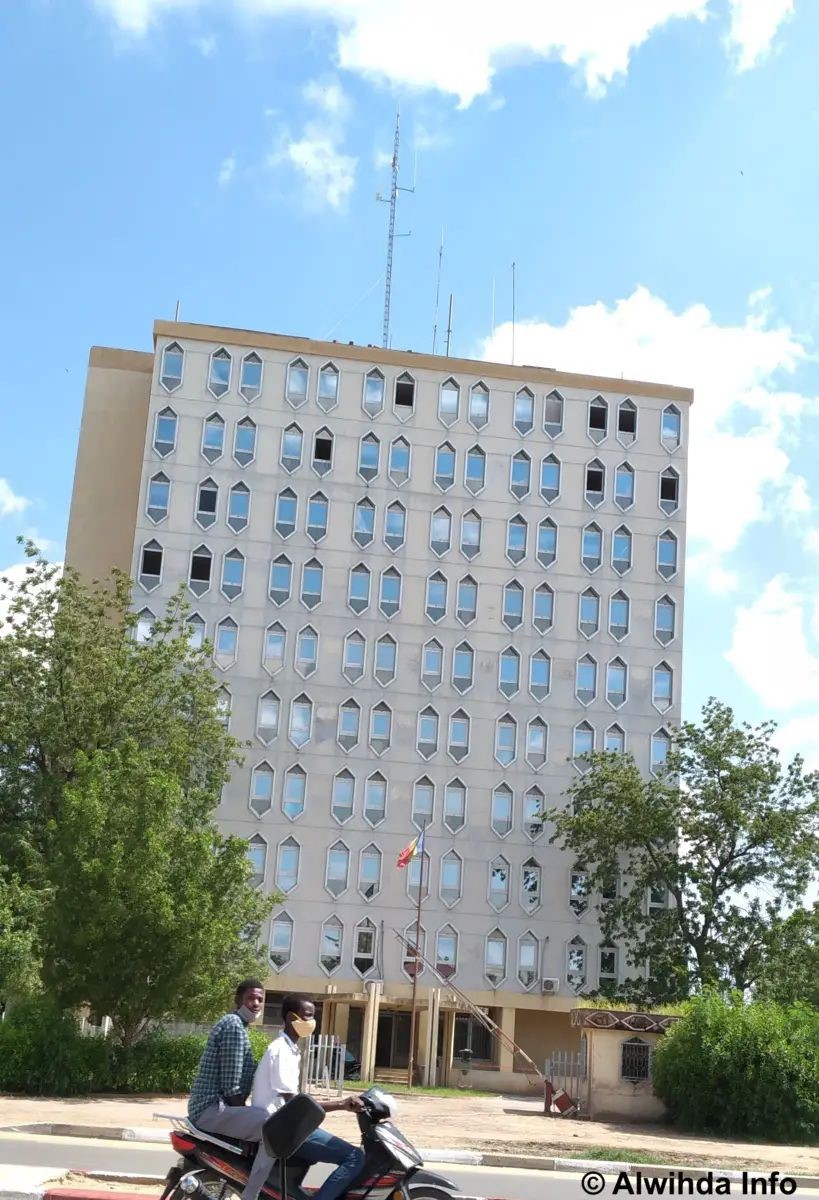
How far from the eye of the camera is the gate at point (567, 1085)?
1166 inches

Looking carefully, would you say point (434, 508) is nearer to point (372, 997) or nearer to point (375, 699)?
point (375, 699)

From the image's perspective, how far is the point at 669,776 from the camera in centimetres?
5797

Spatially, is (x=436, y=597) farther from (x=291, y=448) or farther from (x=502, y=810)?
(x=502, y=810)

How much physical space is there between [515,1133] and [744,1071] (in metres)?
4.63

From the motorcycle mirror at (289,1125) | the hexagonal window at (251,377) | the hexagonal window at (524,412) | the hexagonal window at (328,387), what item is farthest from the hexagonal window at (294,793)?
the motorcycle mirror at (289,1125)

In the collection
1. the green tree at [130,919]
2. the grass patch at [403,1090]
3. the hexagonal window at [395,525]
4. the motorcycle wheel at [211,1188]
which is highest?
the hexagonal window at [395,525]

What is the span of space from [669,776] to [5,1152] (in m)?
45.4

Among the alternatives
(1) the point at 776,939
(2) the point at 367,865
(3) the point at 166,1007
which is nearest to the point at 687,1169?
(3) the point at 166,1007

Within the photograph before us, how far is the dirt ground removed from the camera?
19.4 m

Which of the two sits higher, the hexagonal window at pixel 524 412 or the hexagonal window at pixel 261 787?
the hexagonal window at pixel 524 412

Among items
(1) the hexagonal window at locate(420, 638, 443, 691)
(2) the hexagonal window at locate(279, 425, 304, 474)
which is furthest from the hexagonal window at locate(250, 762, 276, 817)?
(2) the hexagonal window at locate(279, 425, 304, 474)

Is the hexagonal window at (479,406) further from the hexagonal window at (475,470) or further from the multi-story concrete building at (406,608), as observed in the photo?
the hexagonal window at (475,470)

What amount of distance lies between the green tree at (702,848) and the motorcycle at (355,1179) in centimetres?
4364

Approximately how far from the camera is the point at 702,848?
176 ft
